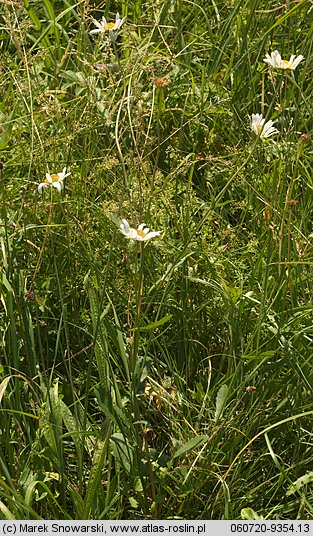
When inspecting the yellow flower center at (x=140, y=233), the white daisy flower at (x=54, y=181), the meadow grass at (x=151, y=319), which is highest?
the white daisy flower at (x=54, y=181)

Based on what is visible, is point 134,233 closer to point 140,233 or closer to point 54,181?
point 140,233

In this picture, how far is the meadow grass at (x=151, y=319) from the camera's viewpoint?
5.85 feet

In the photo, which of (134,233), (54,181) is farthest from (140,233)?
(54,181)

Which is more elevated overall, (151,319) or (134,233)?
(134,233)

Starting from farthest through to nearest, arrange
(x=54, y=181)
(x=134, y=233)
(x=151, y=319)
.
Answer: (x=151, y=319) < (x=54, y=181) < (x=134, y=233)

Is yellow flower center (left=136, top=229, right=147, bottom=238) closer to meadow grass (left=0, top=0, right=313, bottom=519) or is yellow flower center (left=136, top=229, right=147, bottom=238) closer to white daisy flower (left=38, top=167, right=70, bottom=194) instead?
meadow grass (left=0, top=0, right=313, bottom=519)

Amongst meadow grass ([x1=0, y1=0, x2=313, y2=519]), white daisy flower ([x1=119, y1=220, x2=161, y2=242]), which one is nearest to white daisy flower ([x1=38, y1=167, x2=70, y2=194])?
meadow grass ([x1=0, y1=0, x2=313, y2=519])

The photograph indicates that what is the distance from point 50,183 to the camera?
1.99m

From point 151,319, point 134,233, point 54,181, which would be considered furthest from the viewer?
point 151,319

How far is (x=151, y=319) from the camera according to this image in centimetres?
215

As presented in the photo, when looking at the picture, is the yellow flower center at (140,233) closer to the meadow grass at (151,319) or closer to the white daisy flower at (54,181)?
the meadow grass at (151,319)

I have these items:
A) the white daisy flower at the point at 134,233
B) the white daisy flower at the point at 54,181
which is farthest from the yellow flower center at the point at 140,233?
the white daisy flower at the point at 54,181

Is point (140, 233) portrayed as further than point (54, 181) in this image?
No

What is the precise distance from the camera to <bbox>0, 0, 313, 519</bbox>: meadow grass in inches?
70.2
